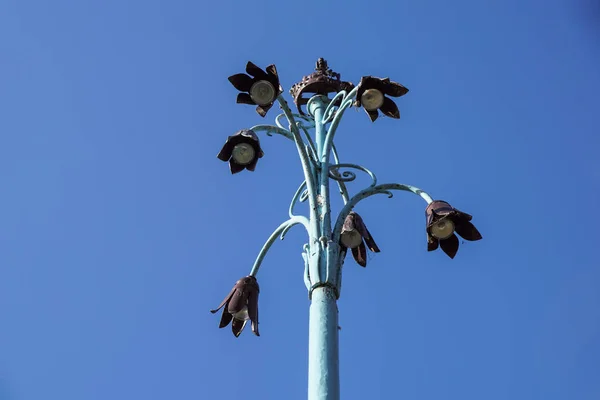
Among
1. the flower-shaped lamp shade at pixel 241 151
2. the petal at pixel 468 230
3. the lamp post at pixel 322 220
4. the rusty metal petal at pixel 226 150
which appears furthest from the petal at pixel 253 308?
the petal at pixel 468 230

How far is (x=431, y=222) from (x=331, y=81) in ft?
7.32

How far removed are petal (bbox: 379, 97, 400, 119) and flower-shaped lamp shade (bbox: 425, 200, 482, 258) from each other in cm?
93

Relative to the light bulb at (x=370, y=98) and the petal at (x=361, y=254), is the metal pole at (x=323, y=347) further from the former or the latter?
the light bulb at (x=370, y=98)

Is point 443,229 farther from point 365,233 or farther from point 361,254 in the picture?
point 361,254

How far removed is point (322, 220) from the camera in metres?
7.38

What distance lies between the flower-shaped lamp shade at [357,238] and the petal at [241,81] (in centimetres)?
137

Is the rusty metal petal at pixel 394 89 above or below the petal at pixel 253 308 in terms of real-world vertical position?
above

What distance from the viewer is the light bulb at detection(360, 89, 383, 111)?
807 centimetres

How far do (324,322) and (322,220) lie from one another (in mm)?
905

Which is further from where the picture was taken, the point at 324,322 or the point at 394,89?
the point at 394,89

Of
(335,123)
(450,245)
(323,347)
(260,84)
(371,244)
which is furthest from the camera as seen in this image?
(371,244)

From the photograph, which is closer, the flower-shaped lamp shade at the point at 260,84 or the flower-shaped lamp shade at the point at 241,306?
the flower-shaped lamp shade at the point at 260,84

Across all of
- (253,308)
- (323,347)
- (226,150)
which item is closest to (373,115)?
(226,150)

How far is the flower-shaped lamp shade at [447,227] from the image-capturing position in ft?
25.0
